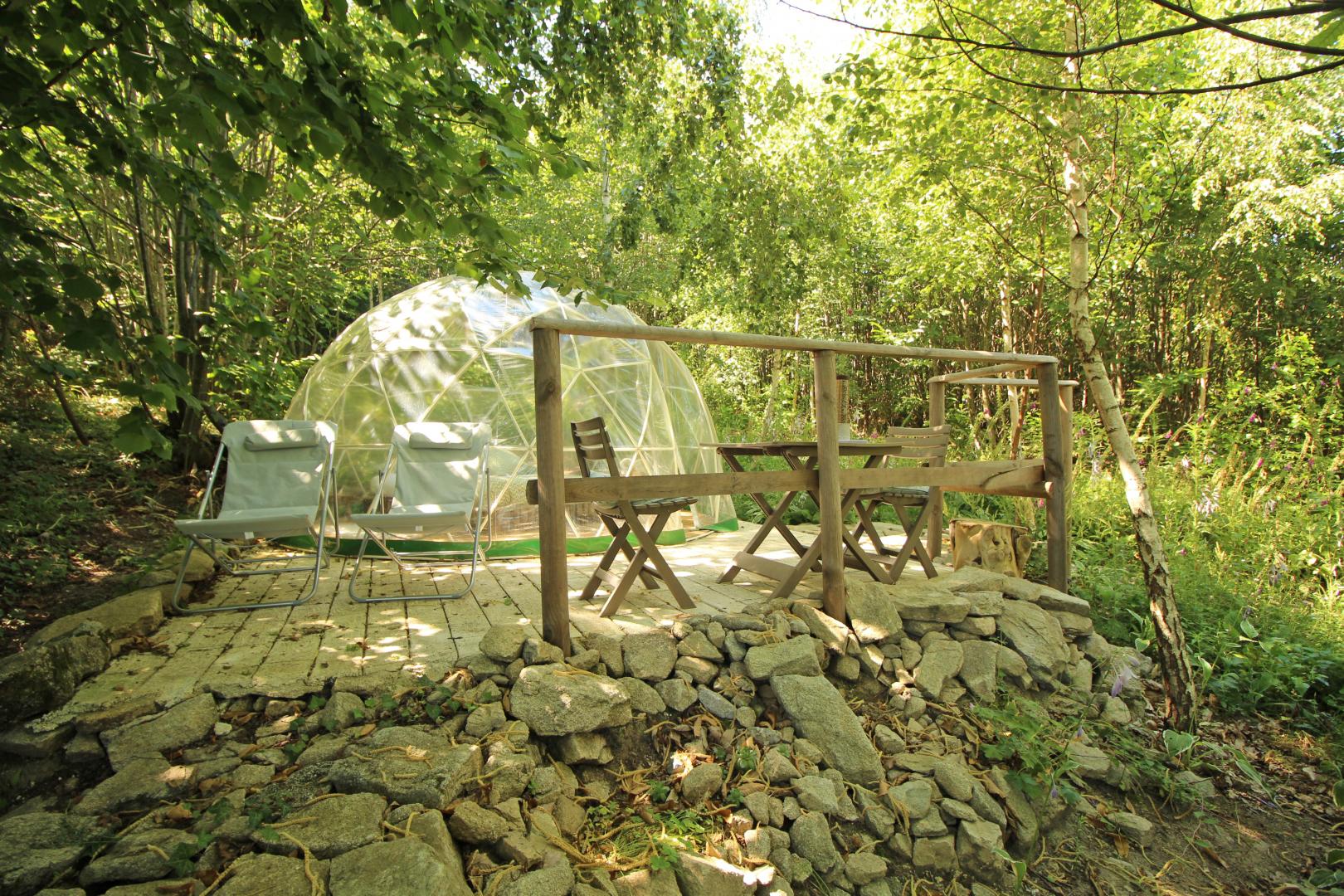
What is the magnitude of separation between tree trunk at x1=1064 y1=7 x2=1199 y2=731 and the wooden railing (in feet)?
1.28

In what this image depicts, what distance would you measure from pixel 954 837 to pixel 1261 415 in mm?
7348

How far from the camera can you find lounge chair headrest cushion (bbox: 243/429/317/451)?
467 cm

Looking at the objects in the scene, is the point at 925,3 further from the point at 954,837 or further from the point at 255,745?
the point at 255,745

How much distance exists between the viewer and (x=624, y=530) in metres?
3.77

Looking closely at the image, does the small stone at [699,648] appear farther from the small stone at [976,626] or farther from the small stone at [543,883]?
the small stone at [976,626]

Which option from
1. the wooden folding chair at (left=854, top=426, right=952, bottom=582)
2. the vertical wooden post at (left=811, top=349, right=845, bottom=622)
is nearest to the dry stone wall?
the vertical wooden post at (left=811, top=349, right=845, bottom=622)

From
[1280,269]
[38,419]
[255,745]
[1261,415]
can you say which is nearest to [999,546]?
[255,745]

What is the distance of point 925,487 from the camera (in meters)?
4.65

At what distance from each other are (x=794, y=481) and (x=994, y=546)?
6.59 feet

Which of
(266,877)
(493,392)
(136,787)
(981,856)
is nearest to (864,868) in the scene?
(981,856)

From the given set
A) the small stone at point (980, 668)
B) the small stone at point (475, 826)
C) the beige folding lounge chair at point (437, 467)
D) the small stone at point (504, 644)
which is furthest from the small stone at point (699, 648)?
the beige folding lounge chair at point (437, 467)

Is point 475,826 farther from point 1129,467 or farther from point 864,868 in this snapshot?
point 1129,467

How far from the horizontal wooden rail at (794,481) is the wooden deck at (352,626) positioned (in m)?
0.66

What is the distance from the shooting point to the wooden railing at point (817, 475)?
120 inches
